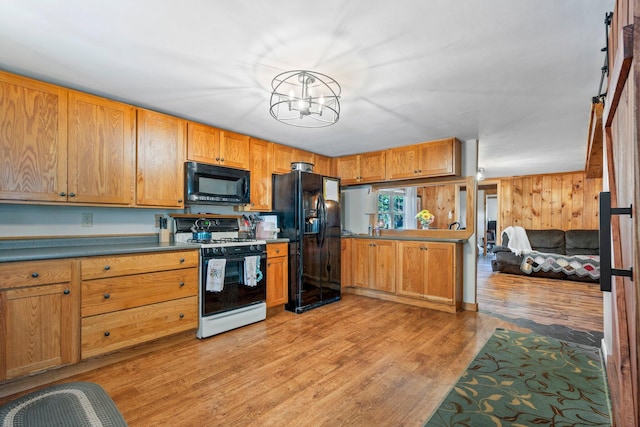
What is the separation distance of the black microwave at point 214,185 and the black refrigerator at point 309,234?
53cm

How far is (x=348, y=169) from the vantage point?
492cm

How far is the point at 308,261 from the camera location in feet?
12.9

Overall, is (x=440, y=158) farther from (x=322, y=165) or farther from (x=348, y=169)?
(x=322, y=165)

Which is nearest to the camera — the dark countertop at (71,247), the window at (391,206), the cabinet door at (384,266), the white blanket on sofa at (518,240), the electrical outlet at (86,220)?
the dark countertop at (71,247)

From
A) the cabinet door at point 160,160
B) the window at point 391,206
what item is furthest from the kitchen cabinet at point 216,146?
the window at point 391,206

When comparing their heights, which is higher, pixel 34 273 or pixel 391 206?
pixel 391 206

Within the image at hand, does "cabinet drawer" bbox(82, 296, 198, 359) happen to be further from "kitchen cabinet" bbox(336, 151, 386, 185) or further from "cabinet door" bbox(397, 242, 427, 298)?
"kitchen cabinet" bbox(336, 151, 386, 185)

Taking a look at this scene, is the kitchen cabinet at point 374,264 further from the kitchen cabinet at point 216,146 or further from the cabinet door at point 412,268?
the kitchen cabinet at point 216,146

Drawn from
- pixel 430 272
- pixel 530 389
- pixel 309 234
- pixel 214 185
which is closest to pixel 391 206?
Result: pixel 430 272

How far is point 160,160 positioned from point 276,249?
5.18ft

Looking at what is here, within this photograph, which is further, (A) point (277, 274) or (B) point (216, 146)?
(A) point (277, 274)

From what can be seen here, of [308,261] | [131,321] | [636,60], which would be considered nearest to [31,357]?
[131,321]

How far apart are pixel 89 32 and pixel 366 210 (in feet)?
12.8

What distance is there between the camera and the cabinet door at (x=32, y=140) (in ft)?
7.24
